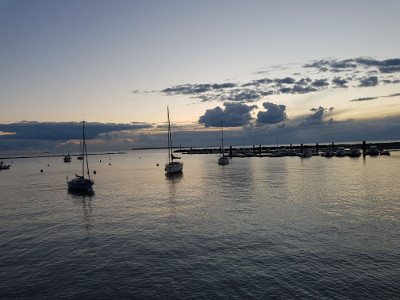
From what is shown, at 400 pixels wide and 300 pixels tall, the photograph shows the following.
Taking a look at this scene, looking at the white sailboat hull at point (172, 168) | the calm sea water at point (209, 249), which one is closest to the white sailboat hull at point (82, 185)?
the calm sea water at point (209, 249)

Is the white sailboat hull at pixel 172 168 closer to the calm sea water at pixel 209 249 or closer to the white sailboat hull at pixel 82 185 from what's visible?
the white sailboat hull at pixel 82 185

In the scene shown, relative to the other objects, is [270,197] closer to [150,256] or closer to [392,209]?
[392,209]

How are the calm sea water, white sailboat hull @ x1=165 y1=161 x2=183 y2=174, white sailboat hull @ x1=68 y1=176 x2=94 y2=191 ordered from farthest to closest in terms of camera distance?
1. white sailboat hull @ x1=165 y1=161 x2=183 y2=174
2. white sailboat hull @ x1=68 y1=176 x2=94 y2=191
3. the calm sea water

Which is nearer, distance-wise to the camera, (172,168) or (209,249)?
(209,249)

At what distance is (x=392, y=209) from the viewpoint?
32.5m

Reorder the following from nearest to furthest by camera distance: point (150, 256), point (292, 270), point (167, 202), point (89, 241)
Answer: point (292, 270) < point (150, 256) < point (89, 241) < point (167, 202)

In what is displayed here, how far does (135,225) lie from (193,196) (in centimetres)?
1827

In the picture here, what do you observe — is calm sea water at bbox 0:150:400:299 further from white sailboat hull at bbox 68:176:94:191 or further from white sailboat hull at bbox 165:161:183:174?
white sailboat hull at bbox 165:161:183:174

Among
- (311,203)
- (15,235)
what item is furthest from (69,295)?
(311,203)

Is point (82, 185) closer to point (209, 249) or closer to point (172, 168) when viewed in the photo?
point (172, 168)

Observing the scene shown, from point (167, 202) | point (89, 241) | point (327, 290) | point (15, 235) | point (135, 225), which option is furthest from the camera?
point (167, 202)

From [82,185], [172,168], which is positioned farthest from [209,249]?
[172,168]

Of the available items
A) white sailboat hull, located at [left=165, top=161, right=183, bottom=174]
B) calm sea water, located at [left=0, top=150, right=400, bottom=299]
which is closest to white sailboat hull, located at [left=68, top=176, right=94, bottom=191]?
calm sea water, located at [left=0, top=150, right=400, bottom=299]

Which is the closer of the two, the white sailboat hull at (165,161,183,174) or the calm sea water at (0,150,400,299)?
the calm sea water at (0,150,400,299)
